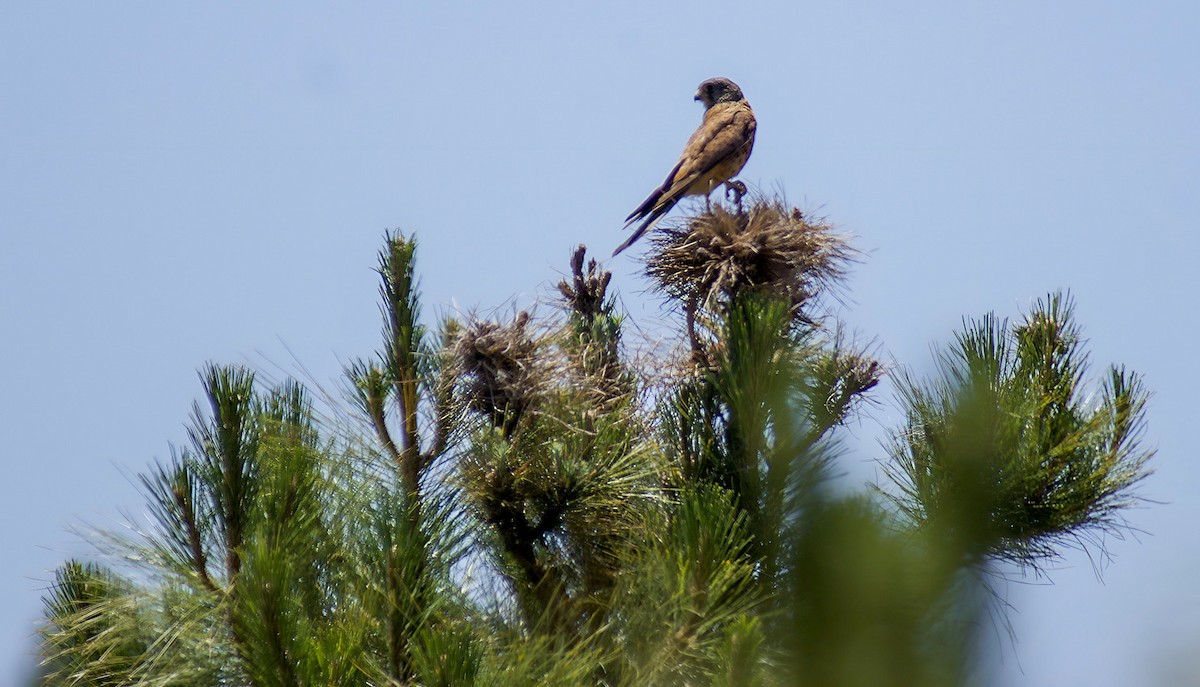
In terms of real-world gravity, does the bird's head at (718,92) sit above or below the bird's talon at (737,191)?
above

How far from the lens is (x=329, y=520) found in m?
4.11

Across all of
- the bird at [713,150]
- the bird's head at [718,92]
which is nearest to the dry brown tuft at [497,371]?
the bird at [713,150]

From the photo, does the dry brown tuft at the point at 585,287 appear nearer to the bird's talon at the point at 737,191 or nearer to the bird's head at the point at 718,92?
the bird's talon at the point at 737,191

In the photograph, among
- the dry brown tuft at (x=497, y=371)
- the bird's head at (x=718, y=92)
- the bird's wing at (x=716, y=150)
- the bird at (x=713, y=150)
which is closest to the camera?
the dry brown tuft at (x=497, y=371)

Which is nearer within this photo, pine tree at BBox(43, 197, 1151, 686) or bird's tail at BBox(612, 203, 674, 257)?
A: pine tree at BBox(43, 197, 1151, 686)

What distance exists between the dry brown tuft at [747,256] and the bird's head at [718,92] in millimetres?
3422

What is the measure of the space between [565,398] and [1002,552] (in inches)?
64.5

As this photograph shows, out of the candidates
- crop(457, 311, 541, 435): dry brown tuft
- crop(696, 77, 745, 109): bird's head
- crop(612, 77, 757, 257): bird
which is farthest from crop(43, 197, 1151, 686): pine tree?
crop(696, 77, 745, 109): bird's head

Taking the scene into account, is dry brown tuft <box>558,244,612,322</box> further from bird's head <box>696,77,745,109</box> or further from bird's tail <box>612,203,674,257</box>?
bird's head <box>696,77,745,109</box>

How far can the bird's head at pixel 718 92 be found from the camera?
9094 millimetres

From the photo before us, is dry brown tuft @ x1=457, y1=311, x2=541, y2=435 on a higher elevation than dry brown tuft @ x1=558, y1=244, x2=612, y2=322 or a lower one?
lower

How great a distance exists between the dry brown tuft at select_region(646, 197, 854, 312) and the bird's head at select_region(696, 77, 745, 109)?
3422 mm

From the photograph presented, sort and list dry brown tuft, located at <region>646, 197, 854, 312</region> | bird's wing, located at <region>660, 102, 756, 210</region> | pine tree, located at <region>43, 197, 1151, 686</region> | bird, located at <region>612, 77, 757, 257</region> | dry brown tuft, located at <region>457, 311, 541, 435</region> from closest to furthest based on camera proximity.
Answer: pine tree, located at <region>43, 197, 1151, 686</region> < dry brown tuft, located at <region>457, 311, 541, 435</region> < dry brown tuft, located at <region>646, 197, 854, 312</region> < bird, located at <region>612, 77, 757, 257</region> < bird's wing, located at <region>660, 102, 756, 210</region>

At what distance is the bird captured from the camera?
7126mm
